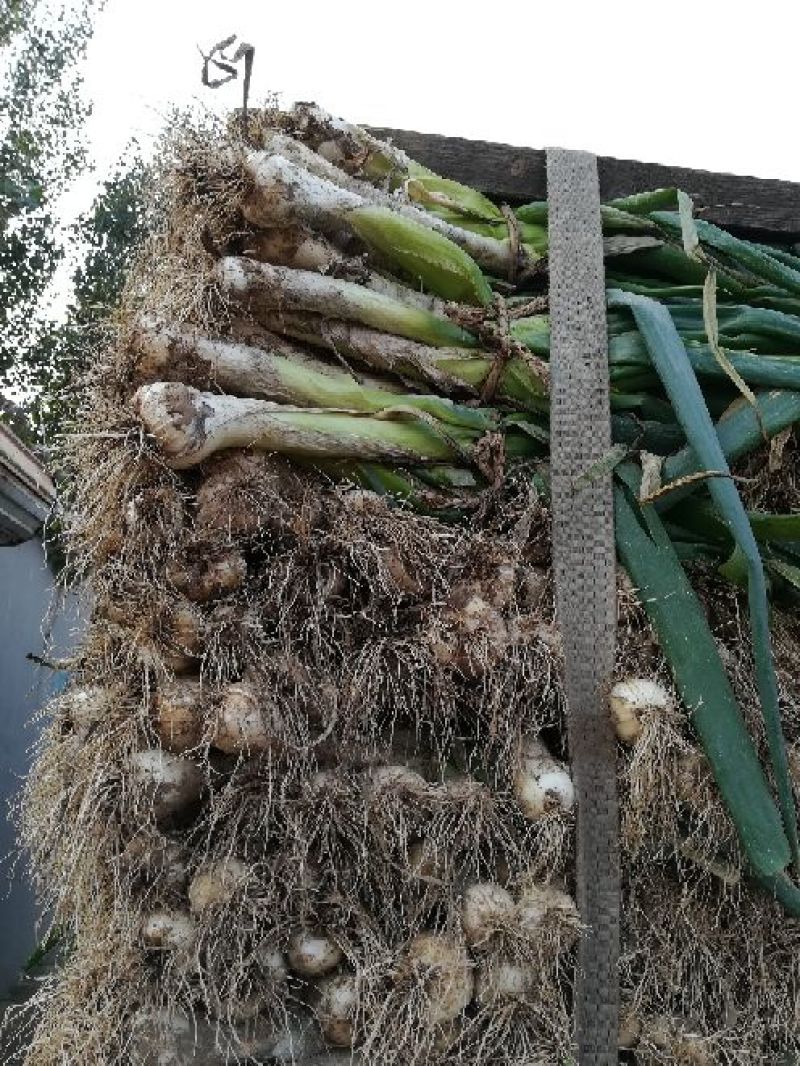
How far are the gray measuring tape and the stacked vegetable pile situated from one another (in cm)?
3

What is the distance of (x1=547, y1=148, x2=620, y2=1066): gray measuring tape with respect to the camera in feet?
4.08

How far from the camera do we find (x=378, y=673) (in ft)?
4.03

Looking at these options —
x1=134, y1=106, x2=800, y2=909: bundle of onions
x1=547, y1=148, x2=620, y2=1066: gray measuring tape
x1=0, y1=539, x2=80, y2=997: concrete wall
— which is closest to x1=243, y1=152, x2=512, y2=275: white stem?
x1=134, y1=106, x2=800, y2=909: bundle of onions

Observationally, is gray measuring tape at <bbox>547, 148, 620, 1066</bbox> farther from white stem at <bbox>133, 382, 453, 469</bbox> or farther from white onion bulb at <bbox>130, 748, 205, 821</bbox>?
white onion bulb at <bbox>130, 748, 205, 821</bbox>

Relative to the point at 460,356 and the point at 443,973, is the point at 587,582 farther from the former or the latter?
the point at 443,973

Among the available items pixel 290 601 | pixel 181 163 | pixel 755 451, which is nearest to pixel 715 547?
pixel 755 451

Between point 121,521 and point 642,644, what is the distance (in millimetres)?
711

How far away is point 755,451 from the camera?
1498 millimetres

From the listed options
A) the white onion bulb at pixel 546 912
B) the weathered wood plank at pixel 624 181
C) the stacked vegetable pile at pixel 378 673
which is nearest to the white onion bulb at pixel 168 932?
the stacked vegetable pile at pixel 378 673

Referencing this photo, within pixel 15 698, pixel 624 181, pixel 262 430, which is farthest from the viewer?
pixel 15 698

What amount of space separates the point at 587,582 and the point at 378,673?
1.02 ft

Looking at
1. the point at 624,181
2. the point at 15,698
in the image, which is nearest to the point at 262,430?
the point at 624,181

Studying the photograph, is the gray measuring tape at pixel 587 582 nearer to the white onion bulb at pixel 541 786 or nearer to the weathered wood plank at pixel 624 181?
the white onion bulb at pixel 541 786

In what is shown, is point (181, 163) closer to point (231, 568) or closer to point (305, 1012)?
point (231, 568)
